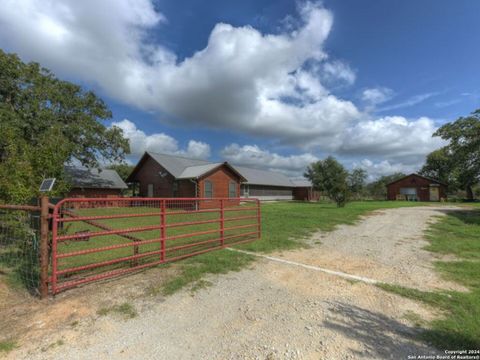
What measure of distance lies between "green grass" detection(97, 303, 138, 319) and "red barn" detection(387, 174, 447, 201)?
50.4 m

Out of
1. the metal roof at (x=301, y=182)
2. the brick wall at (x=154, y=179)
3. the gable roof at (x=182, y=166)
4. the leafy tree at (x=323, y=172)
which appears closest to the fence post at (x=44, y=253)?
the gable roof at (x=182, y=166)

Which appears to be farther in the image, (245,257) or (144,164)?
(144,164)

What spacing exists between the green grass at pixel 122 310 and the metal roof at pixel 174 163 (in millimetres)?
20995

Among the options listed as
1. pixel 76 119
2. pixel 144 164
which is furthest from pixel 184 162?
pixel 76 119

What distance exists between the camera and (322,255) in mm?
7230

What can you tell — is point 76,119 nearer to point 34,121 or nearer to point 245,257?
point 34,121

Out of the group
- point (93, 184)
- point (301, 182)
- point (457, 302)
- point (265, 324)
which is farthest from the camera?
point (301, 182)

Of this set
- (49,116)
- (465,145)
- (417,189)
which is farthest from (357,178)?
(49,116)

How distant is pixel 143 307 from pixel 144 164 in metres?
25.2

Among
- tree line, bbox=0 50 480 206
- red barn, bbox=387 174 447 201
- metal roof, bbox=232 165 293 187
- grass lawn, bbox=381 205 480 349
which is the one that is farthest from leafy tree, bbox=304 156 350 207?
grass lawn, bbox=381 205 480 349

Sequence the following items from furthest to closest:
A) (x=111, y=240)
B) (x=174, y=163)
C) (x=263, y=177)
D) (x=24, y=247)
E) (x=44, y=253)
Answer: (x=263, y=177), (x=174, y=163), (x=111, y=240), (x=24, y=247), (x=44, y=253)

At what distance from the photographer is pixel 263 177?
140 ft

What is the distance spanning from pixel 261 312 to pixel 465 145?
23.1m

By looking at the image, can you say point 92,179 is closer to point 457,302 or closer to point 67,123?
point 67,123
